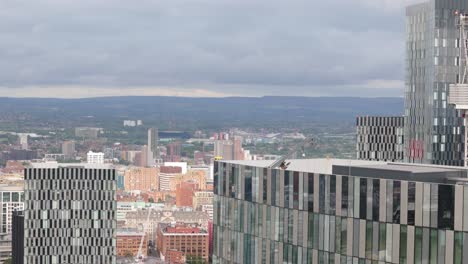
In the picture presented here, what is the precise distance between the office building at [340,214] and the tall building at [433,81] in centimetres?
6863

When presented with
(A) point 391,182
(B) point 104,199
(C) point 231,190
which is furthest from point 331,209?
(B) point 104,199

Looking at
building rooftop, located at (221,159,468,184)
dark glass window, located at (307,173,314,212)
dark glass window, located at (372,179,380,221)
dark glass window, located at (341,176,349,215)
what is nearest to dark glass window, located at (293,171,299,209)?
dark glass window, located at (307,173,314,212)

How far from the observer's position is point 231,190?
69375 millimetres

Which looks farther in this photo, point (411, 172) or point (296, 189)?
point (296, 189)

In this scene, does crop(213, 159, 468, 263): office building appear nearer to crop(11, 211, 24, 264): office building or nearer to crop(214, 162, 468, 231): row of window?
crop(214, 162, 468, 231): row of window

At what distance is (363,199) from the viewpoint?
5500 centimetres

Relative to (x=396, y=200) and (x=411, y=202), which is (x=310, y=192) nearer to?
(x=396, y=200)

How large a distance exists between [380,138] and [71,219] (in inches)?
1924

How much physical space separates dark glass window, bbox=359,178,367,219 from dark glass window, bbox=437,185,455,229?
17.3 feet

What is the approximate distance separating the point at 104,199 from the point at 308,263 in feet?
369

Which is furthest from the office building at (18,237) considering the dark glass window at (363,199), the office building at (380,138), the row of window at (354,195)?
the dark glass window at (363,199)

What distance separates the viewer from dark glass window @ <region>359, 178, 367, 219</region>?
54.8m

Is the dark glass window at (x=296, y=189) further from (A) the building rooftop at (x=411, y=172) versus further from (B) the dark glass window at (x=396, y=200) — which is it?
(B) the dark glass window at (x=396, y=200)

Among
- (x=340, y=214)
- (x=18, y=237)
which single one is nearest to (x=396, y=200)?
(x=340, y=214)
